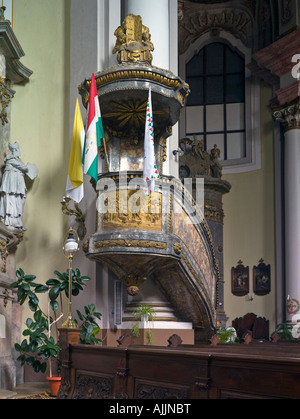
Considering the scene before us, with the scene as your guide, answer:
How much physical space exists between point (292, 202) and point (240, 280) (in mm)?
2266

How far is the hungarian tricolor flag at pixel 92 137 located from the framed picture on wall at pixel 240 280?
7.69 m

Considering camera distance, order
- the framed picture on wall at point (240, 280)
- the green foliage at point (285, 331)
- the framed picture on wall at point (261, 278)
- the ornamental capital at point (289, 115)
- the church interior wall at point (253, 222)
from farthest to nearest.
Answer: the framed picture on wall at point (240, 280) → the church interior wall at point (253, 222) → the framed picture on wall at point (261, 278) → the ornamental capital at point (289, 115) → the green foliage at point (285, 331)

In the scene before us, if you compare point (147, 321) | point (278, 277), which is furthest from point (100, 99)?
point (278, 277)

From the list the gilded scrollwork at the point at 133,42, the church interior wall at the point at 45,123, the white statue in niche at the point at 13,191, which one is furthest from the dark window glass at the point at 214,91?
the white statue in niche at the point at 13,191

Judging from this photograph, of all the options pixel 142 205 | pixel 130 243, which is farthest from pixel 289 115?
pixel 130 243

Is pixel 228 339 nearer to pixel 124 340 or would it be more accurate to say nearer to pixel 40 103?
pixel 124 340

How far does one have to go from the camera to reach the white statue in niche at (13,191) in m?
9.02

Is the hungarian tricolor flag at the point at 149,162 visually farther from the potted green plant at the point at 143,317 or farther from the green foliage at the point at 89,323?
the potted green plant at the point at 143,317

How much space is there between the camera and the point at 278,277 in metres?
14.0

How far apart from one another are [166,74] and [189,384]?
14.4 ft

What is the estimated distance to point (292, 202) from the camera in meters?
13.8

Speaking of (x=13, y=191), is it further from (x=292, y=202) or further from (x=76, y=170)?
(x=292, y=202)

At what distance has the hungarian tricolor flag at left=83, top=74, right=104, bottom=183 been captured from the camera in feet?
25.3

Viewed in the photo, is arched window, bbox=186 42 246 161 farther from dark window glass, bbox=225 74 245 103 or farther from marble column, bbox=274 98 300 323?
marble column, bbox=274 98 300 323
